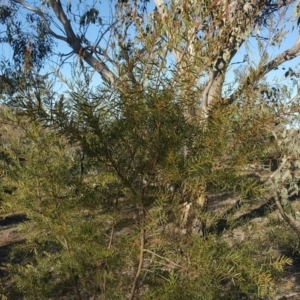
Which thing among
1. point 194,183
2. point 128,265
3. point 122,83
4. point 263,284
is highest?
point 122,83

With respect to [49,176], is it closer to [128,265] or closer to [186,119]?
[128,265]

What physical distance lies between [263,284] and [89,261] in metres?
0.75

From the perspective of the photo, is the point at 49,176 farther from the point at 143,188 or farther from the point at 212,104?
the point at 212,104

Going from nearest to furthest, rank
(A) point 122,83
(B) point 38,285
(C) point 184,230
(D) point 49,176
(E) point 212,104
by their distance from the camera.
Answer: (A) point 122,83, (E) point 212,104, (C) point 184,230, (D) point 49,176, (B) point 38,285

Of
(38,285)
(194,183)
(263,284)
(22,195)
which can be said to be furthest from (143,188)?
(38,285)

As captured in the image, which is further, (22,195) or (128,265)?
(22,195)

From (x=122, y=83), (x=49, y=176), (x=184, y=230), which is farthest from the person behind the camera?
A: (x=49, y=176)

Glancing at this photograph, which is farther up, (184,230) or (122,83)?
(122,83)

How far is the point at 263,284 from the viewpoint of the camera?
1.86m

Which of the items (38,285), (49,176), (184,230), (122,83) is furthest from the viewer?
(38,285)

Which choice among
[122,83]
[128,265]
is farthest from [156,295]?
[122,83]

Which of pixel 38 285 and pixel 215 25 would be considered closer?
pixel 215 25

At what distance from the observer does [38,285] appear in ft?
8.80

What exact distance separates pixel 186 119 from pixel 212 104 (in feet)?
0.46
